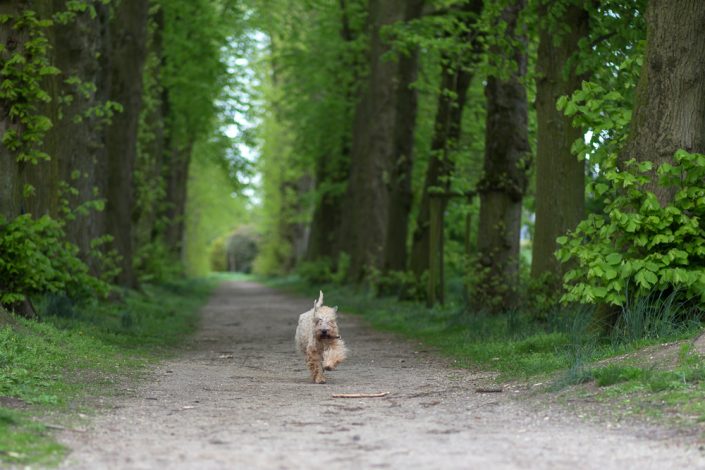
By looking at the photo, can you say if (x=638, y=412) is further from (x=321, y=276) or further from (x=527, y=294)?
(x=321, y=276)

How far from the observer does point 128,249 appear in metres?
27.2

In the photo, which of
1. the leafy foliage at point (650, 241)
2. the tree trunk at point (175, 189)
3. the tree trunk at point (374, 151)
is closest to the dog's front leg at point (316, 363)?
the leafy foliage at point (650, 241)

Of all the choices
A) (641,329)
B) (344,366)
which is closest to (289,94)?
(344,366)

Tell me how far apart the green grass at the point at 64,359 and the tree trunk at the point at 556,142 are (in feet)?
19.9

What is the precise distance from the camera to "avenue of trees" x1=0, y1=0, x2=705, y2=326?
12.2 metres

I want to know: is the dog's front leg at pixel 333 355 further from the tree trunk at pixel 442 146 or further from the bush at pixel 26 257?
the tree trunk at pixel 442 146

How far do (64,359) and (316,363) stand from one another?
289cm

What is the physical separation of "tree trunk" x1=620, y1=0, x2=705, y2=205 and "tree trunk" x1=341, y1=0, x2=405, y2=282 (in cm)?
1658

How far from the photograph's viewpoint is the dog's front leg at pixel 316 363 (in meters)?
12.0

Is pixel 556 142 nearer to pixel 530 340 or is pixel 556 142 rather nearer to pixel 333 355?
pixel 530 340

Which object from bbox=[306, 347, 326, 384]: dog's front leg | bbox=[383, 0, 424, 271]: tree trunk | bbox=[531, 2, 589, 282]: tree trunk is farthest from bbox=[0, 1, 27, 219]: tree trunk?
bbox=[383, 0, 424, 271]: tree trunk

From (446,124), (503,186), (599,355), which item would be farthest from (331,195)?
(599,355)

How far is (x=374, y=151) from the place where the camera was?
31.8 meters

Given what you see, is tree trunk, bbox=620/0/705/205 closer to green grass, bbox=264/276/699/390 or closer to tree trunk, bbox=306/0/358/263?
green grass, bbox=264/276/699/390
